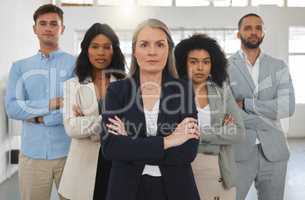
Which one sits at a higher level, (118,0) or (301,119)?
(118,0)

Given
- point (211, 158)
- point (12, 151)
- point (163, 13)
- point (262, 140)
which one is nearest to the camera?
point (211, 158)

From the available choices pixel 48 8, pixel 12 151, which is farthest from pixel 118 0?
pixel 48 8

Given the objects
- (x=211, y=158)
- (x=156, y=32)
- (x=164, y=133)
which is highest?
(x=156, y=32)

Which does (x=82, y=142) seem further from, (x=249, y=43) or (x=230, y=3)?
(x=230, y=3)

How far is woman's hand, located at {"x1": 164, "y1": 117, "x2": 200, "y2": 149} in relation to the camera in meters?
1.74

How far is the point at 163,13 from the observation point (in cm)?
825

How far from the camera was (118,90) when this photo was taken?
5.89ft

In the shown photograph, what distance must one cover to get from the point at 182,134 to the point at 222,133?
616 mm

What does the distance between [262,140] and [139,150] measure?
1385mm

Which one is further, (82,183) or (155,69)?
(82,183)

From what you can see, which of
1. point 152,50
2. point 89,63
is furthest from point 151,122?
point 89,63

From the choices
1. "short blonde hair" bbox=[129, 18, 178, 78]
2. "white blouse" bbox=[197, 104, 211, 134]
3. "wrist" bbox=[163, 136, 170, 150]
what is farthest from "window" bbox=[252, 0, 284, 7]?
"wrist" bbox=[163, 136, 170, 150]

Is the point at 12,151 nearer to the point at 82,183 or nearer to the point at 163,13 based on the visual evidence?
the point at 82,183

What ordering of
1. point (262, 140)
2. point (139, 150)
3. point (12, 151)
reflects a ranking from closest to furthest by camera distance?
point (139, 150) → point (262, 140) → point (12, 151)
